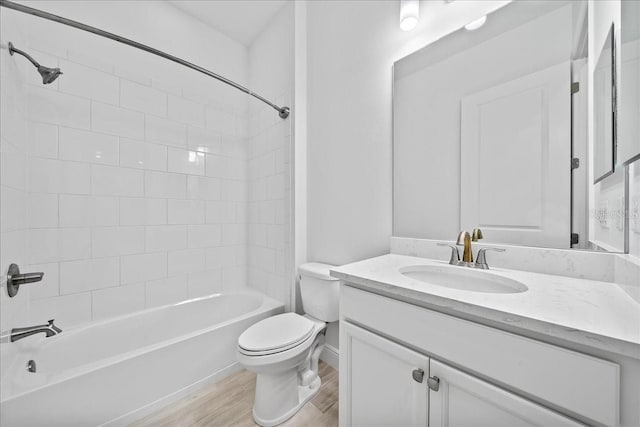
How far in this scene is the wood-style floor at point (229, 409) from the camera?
126 cm

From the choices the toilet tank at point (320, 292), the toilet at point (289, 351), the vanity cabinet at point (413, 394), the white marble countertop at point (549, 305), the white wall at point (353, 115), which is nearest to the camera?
the white marble countertop at point (549, 305)

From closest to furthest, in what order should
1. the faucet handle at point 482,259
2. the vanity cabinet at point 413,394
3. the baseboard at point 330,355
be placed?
the vanity cabinet at point 413,394 < the faucet handle at point 482,259 < the baseboard at point 330,355

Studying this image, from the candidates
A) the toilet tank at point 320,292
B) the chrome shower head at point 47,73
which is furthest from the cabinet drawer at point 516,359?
the chrome shower head at point 47,73

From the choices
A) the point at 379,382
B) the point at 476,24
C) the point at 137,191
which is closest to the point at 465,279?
the point at 379,382

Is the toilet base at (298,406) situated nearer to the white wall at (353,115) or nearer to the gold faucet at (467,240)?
the white wall at (353,115)

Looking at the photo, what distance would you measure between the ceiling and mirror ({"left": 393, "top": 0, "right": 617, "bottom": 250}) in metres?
1.36

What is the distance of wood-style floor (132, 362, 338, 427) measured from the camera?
1258mm

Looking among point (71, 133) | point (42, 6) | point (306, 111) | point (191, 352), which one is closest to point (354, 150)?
point (306, 111)

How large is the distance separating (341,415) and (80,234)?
1.86m

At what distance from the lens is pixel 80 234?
1584mm

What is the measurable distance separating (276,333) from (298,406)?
0.39 meters

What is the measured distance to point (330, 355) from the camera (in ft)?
5.62

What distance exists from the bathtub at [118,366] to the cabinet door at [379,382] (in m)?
0.94

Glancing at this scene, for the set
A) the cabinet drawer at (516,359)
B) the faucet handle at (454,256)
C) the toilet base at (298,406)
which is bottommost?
the toilet base at (298,406)
